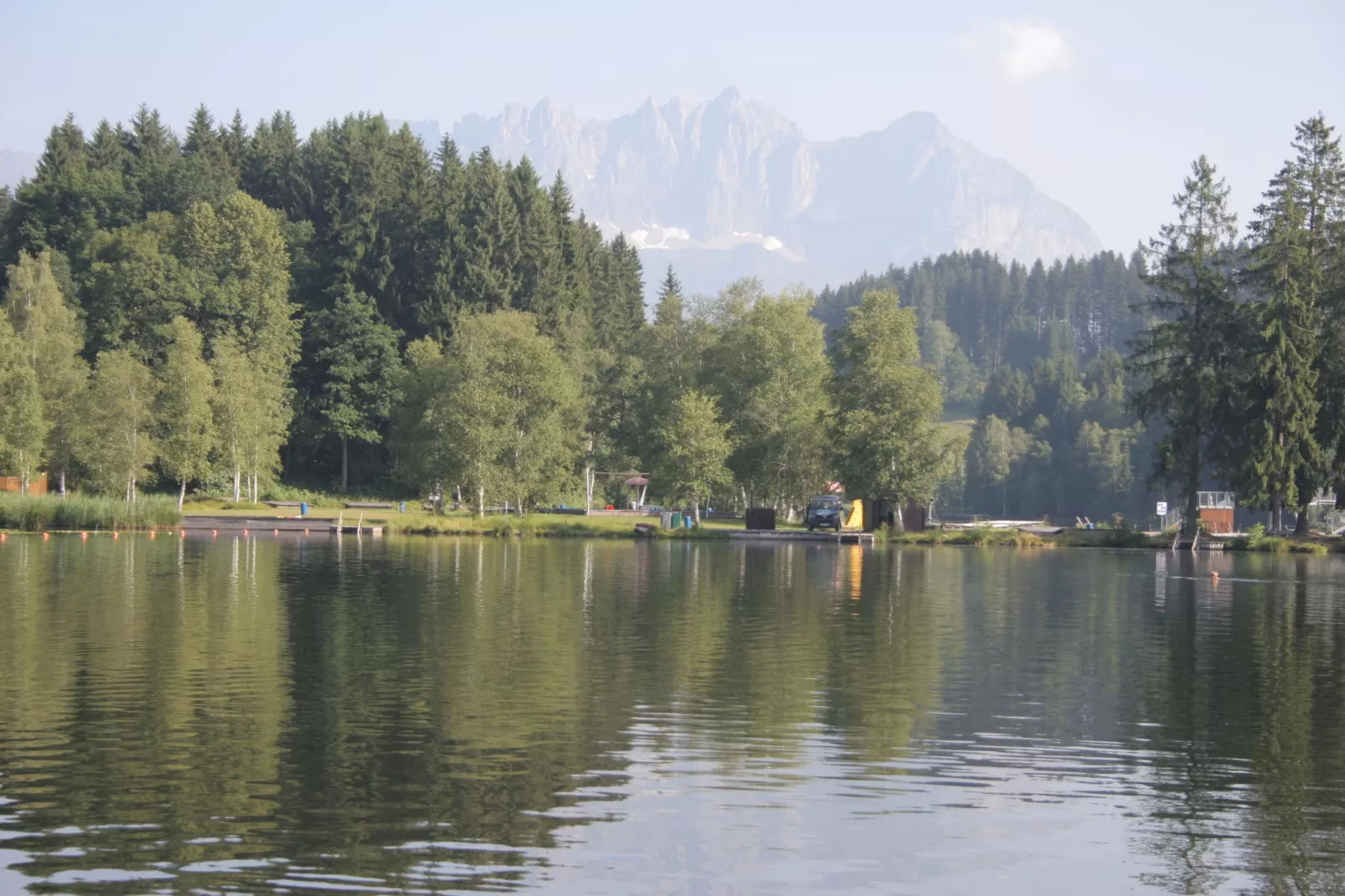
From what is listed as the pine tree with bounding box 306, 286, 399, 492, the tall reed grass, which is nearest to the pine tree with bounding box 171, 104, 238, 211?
the pine tree with bounding box 306, 286, 399, 492

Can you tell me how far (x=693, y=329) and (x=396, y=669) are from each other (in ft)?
282

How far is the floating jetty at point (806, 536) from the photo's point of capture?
8806 centimetres

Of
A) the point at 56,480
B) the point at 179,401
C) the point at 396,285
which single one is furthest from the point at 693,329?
the point at 56,480

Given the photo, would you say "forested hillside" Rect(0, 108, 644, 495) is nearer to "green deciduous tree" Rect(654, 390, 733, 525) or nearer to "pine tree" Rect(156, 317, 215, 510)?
"pine tree" Rect(156, 317, 215, 510)

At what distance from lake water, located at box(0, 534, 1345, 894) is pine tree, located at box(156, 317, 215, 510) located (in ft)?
165

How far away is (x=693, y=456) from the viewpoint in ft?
305

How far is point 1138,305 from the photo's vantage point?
8431 centimetres

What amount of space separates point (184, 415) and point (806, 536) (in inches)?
1602

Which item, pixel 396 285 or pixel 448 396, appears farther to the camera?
pixel 396 285

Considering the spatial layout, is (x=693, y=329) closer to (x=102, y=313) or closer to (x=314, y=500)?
(x=314, y=500)

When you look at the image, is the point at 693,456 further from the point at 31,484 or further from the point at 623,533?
the point at 31,484

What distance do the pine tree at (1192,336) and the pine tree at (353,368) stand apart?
54166 millimetres

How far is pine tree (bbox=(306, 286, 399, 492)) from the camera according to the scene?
104 meters

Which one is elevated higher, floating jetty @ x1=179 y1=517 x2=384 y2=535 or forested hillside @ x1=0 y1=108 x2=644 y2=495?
forested hillside @ x1=0 y1=108 x2=644 y2=495
